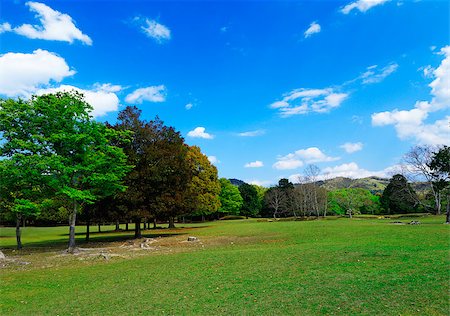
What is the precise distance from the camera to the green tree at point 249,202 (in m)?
91.5

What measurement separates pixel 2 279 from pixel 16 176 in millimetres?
8990

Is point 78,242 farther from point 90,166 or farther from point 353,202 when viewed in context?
point 353,202

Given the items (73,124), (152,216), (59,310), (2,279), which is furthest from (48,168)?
(59,310)

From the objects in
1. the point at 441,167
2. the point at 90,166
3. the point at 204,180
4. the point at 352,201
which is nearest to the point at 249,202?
the point at 352,201

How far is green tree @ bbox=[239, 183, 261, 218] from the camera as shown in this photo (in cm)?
9150

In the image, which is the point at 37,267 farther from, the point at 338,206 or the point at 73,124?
the point at 338,206

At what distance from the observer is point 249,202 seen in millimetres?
92062

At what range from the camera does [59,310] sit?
366 inches

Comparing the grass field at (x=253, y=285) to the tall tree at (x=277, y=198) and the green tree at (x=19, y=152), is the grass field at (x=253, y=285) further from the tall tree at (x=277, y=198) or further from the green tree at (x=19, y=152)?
the tall tree at (x=277, y=198)

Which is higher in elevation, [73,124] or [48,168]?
[73,124]

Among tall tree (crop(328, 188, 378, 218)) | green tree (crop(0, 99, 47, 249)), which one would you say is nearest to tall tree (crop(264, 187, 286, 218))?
tall tree (crop(328, 188, 378, 218))

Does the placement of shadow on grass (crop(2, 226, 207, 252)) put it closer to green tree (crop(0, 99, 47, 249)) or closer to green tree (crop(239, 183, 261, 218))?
green tree (crop(0, 99, 47, 249))

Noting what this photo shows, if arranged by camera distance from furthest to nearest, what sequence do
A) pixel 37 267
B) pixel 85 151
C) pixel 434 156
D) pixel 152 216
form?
pixel 434 156
pixel 152 216
pixel 85 151
pixel 37 267

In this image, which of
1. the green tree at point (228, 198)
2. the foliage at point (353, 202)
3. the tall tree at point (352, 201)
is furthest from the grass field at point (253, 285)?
the foliage at point (353, 202)
